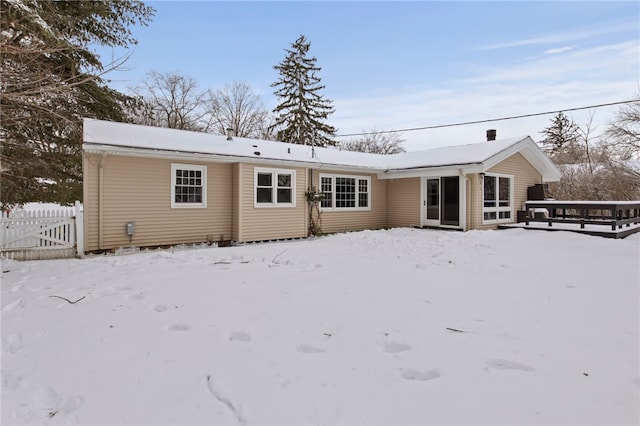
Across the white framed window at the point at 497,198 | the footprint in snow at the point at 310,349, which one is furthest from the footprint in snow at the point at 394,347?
the white framed window at the point at 497,198

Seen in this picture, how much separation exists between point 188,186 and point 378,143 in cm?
2683

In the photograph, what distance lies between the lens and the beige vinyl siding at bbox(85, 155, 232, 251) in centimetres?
859

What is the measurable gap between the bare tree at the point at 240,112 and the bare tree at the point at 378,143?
805 cm

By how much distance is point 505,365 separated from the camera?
8.71 ft

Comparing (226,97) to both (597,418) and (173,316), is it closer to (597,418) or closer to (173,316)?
(173,316)

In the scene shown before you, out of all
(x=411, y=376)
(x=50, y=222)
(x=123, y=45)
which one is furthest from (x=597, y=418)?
(x=123, y=45)

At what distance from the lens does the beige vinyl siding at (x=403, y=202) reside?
13734 millimetres

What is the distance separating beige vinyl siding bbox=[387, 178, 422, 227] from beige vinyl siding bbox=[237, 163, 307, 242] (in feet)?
14.4

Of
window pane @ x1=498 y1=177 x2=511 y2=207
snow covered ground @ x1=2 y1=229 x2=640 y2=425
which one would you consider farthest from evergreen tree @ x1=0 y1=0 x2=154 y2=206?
window pane @ x1=498 y1=177 x2=511 y2=207

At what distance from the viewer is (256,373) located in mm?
2580

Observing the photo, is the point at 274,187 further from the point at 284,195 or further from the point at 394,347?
the point at 394,347

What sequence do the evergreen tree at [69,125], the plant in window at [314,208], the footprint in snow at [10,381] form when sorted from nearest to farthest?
the footprint in snow at [10,381] → the evergreen tree at [69,125] → the plant in window at [314,208]

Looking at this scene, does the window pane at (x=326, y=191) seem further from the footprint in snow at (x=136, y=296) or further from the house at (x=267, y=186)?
the footprint in snow at (x=136, y=296)

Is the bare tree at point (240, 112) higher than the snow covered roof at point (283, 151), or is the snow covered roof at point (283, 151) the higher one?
the bare tree at point (240, 112)
